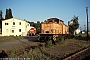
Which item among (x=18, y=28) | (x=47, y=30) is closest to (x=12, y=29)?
(x=18, y=28)

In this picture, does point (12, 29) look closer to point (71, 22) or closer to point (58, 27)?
point (71, 22)

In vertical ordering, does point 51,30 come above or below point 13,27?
below

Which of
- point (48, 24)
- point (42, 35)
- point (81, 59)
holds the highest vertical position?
point (48, 24)

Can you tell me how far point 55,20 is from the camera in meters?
21.5

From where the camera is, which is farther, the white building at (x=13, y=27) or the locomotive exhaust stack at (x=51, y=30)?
the white building at (x=13, y=27)

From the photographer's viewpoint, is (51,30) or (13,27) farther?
(13,27)

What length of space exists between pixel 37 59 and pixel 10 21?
149 ft

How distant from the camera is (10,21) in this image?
170 ft

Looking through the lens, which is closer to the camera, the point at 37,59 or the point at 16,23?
the point at 37,59

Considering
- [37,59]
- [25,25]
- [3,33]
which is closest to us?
[37,59]

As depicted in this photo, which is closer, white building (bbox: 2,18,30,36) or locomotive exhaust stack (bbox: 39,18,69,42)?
locomotive exhaust stack (bbox: 39,18,69,42)

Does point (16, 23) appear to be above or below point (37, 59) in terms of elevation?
above

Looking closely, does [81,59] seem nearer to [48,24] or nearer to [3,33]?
[48,24]

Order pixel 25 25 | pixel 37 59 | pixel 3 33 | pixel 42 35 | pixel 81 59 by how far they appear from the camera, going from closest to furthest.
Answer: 1. pixel 37 59
2. pixel 81 59
3. pixel 42 35
4. pixel 3 33
5. pixel 25 25
